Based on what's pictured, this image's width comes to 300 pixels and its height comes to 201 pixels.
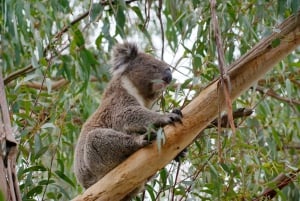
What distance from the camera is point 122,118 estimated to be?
3.41m

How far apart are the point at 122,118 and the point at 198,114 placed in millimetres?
855

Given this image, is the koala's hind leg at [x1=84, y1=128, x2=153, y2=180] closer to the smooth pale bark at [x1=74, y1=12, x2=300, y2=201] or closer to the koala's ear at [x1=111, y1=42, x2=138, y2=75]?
the smooth pale bark at [x1=74, y1=12, x2=300, y2=201]

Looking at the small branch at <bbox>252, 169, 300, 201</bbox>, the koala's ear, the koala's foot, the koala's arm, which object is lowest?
the small branch at <bbox>252, 169, 300, 201</bbox>

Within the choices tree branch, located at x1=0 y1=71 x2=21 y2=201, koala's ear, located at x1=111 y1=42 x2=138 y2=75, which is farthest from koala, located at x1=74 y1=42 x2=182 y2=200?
tree branch, located at x1=0 y1=71 x2=21 y2=201

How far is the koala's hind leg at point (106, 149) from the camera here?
3186 mm

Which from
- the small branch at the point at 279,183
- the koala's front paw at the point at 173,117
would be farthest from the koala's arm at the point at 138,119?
the small branch at the point at 279,183

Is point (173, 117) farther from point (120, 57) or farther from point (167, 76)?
point (120, 57)

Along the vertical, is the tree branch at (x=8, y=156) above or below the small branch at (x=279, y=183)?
above

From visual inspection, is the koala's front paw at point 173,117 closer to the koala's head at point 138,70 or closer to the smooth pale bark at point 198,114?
the smooth pale bark at point 198,114

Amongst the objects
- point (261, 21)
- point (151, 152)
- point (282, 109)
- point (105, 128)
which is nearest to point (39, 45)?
point (105, 128)

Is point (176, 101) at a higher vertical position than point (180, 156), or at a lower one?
higher

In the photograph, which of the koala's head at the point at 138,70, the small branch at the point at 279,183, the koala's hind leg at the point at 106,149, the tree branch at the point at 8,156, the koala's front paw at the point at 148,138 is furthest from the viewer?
the koala's head at the point at 138,70

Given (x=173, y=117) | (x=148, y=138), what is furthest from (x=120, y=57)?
(x=173, y=117)

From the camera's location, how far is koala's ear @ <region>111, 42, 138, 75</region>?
12.6ft
